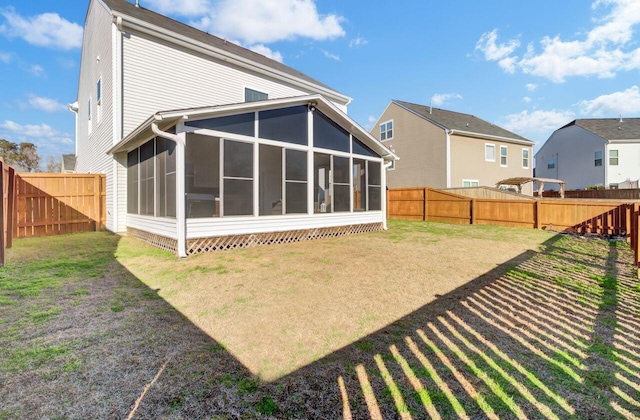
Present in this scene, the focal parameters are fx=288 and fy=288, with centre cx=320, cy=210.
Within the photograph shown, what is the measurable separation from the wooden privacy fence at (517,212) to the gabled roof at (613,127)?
19.7 metres

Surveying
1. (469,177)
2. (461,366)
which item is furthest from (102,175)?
(469,177)

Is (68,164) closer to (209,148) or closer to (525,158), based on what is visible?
(209,148)

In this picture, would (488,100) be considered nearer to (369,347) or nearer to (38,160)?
(369,347)

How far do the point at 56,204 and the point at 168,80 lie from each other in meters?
5.57

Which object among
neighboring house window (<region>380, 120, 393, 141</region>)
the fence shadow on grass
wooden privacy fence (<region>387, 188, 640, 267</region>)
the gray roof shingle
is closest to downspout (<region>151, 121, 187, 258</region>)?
the fence shadow on grass

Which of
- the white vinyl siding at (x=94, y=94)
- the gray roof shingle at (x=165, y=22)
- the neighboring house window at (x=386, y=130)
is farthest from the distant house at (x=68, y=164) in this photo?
the neighboring house window at (x=386, y=130)

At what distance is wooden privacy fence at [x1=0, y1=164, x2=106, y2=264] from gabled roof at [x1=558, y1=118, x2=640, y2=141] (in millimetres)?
34308

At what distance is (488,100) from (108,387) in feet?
82.2

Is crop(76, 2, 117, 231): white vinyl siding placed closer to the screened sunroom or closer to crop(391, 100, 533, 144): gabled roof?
the screened sunroom

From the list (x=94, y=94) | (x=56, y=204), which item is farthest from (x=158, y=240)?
(x=94, y=94)

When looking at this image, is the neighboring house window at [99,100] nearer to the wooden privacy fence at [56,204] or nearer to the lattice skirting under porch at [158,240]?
the wooden privacy fence at [56,204]

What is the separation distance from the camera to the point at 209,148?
6914 mm

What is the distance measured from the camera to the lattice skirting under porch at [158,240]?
6720 mm

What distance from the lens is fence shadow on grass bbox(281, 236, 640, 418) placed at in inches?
76.0
